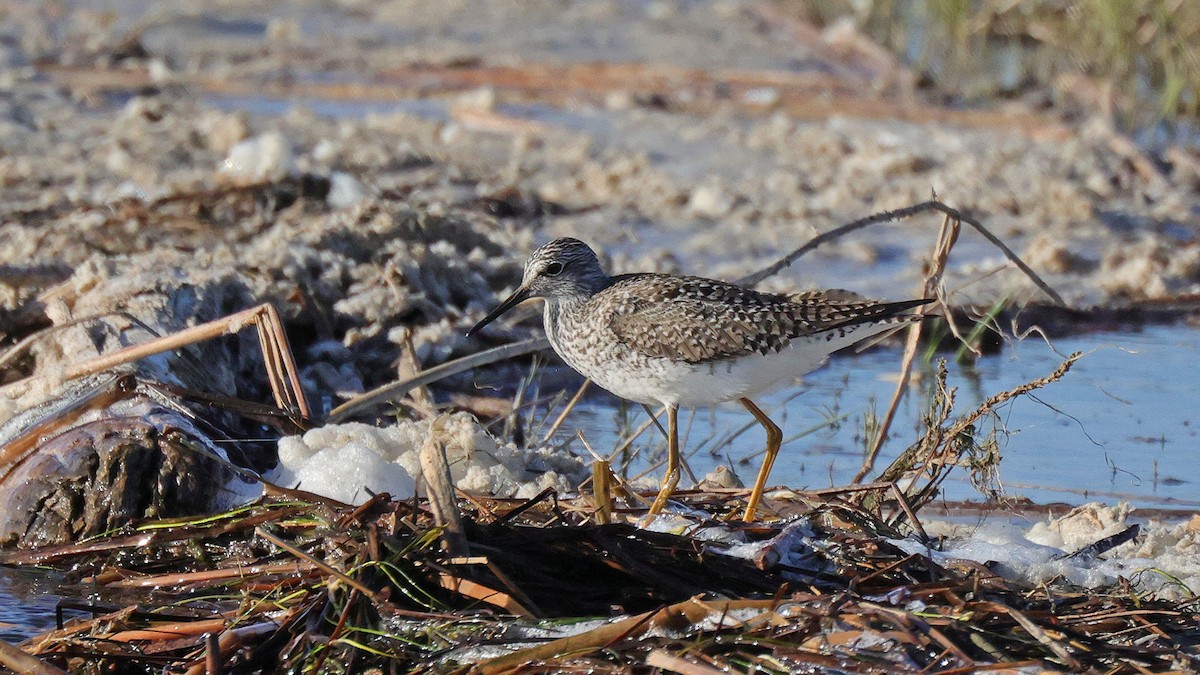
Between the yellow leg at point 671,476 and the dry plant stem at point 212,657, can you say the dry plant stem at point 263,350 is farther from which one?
the dry plant stem at point 212,657

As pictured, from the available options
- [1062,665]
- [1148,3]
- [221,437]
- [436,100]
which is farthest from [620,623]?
[1148,3]

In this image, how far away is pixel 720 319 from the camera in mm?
4879

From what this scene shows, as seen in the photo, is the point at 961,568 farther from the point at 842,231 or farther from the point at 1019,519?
the point at 842,231

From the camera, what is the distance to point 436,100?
11.9 meters

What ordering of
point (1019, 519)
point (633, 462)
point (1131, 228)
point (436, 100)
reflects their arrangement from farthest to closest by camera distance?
point (436, 100), point (1131, 228), point (633, 462), point (1019, 519)

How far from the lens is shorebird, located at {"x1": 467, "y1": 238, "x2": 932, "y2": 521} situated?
4832 mm

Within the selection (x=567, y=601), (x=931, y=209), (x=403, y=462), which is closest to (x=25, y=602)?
(x=403, y=462)

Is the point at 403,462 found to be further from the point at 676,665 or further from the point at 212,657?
the point at 676,665

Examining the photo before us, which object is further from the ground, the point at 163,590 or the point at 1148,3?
the point at 1148,3

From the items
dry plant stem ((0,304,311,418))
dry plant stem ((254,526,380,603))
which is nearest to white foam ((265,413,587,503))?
dry plant stem ((0,304,311,418))

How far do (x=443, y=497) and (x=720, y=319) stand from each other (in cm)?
133

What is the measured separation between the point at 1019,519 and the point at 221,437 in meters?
2.52

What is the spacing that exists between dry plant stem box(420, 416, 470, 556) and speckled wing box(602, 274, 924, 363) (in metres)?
1.16

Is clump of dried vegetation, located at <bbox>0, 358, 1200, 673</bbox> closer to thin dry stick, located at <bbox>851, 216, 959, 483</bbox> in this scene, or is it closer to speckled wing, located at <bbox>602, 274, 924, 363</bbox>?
speckled wing, located at <bbox>602, 274, 924, 363</bbox>
